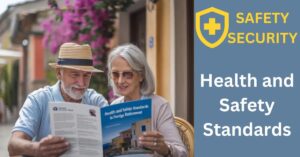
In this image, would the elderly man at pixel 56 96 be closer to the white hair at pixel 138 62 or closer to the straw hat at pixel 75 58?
the straw hat at pixel 75 58

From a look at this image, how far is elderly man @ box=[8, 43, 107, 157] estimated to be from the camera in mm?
3121

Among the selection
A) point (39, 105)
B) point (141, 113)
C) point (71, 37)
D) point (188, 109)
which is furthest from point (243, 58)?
point (71, 37)

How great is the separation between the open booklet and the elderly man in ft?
0.71

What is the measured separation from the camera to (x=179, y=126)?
3.48 meters

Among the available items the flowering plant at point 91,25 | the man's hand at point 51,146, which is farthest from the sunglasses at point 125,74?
the flowering plant at point 91,25

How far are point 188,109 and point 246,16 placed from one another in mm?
3589

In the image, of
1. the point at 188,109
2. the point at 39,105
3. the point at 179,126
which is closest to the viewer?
the point at 39,105

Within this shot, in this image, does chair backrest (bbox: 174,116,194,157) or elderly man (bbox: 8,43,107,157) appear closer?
elderly man (bbox: 8,43,107,157)

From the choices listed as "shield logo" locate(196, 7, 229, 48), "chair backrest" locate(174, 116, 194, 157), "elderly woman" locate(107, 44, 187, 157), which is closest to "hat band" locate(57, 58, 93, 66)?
→ "elderly woman" locate(107, 44, 187, 157)

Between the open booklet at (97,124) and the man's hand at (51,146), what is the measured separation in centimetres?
3

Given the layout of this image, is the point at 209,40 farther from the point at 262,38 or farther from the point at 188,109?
the point at 188,109

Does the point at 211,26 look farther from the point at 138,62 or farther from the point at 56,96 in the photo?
the point at 56,96

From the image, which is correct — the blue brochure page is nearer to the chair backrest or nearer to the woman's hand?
the woman's hand

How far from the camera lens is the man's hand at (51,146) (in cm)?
289
